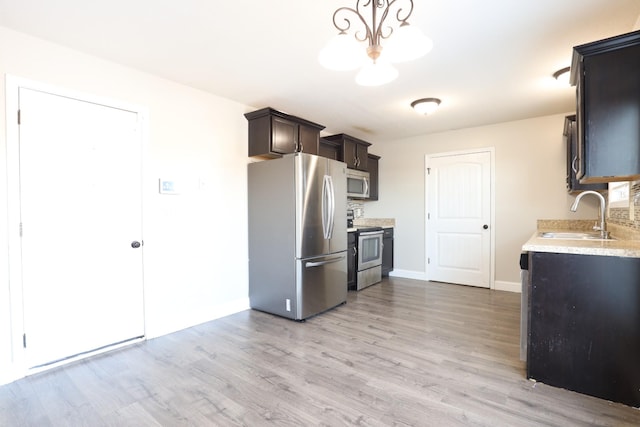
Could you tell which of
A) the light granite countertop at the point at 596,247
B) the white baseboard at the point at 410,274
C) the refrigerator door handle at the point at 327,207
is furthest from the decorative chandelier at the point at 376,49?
the white baseboard at the point at 410,274

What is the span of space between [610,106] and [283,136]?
2.86 metres

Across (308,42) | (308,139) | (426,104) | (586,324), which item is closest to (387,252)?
(308,139)

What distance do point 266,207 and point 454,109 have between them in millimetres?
2620

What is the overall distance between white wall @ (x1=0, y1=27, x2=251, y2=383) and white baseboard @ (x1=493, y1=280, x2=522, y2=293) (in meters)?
3.58

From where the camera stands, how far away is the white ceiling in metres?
1.95

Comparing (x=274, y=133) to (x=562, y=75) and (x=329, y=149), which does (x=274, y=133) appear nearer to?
(x=329, y=149)

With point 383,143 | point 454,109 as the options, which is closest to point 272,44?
point 454,109

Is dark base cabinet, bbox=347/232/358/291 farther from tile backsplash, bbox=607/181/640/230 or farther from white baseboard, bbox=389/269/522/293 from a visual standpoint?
tile backsplash, bbox=607/181/640/230

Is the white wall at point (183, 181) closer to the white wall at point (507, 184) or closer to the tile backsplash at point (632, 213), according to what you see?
the white wall at point (507, 184)

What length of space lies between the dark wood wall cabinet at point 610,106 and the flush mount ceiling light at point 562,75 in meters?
1.13

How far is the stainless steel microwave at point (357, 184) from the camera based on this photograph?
16.2 feet

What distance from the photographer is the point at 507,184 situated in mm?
4473

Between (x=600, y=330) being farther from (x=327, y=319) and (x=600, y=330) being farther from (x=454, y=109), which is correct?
(x=454, y=109)

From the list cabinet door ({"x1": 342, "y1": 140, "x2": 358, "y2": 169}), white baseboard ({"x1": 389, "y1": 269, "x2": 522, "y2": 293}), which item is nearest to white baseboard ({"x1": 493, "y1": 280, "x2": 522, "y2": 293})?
white baseboard ({"x1": 389, "y1": 269, "x2": 522, "y2": 293})
